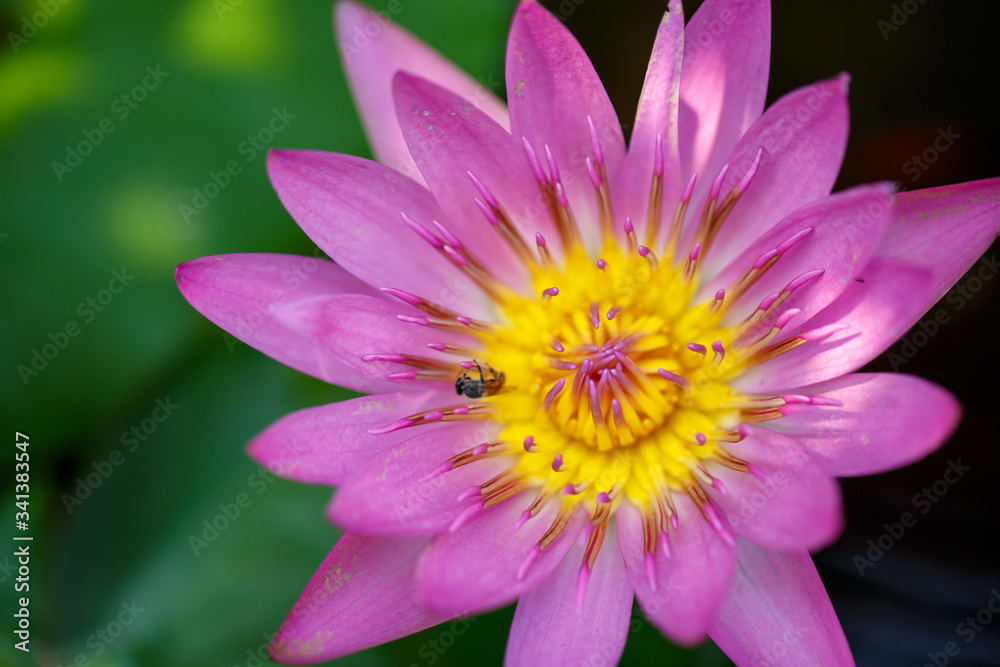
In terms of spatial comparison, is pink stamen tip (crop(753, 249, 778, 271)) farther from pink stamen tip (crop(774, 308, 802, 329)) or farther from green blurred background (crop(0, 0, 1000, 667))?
green blurred background (crop(0, 0, 1000, 667))

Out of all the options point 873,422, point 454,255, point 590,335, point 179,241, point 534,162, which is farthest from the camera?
point 179,241

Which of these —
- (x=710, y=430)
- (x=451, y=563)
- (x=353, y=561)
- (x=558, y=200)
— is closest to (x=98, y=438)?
(x=353, y=561)

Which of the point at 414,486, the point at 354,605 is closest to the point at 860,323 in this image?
the point at 414,486

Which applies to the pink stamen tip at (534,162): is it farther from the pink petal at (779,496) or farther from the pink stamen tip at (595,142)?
the pink petal at (779,496)

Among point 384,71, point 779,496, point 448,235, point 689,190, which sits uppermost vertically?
point 384,71

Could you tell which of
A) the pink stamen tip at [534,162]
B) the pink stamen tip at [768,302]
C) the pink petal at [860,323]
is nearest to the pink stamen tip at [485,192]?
the pink stamen tip at [534,162]

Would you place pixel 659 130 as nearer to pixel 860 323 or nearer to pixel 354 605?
pixel 860 323
